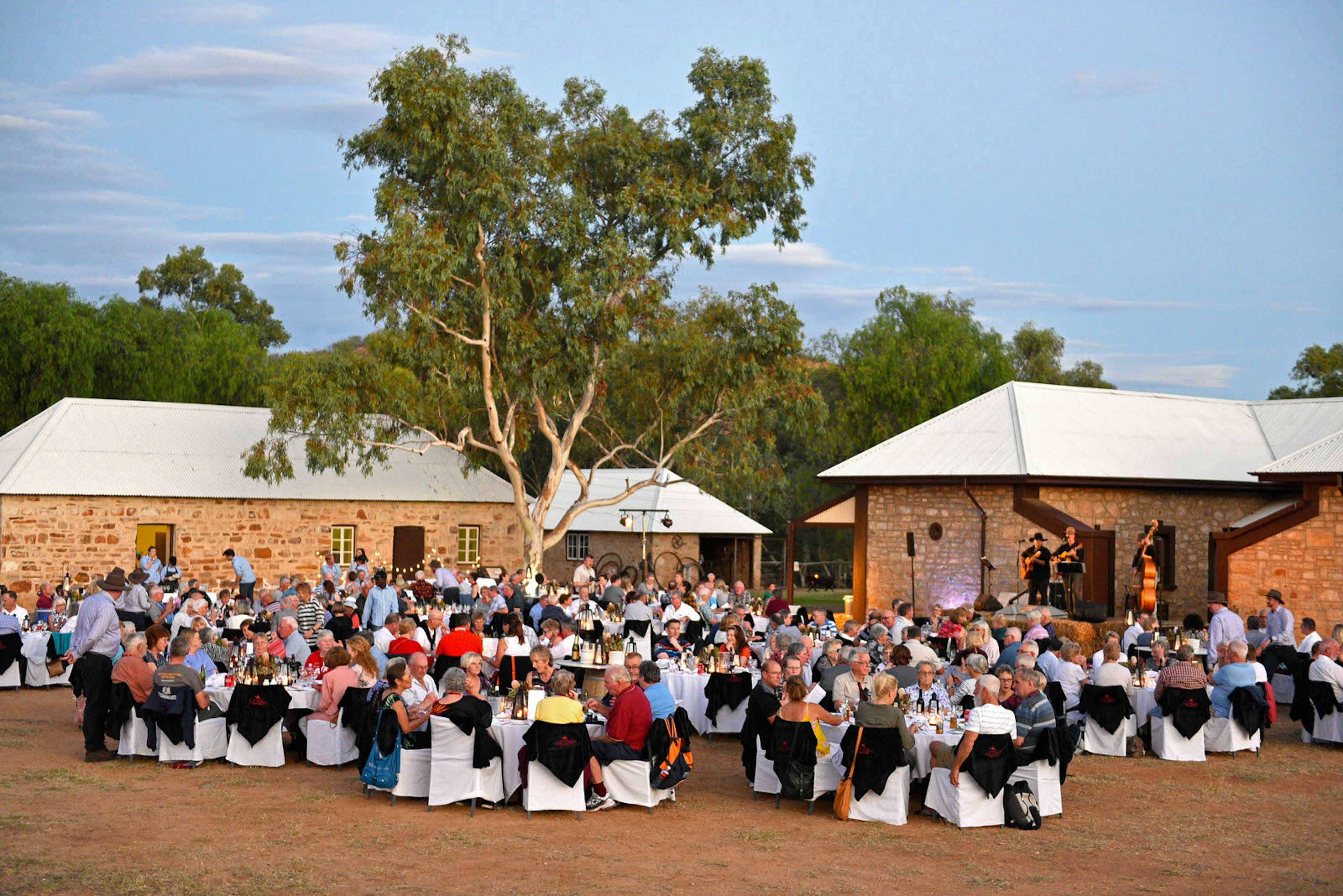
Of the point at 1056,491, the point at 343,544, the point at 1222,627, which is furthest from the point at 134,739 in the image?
the point at 343,544

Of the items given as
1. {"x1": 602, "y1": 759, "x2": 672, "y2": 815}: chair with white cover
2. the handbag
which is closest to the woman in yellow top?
{"x1": 602, "y1": 759, "x2": 672, "y2": 815}: chair with white cover

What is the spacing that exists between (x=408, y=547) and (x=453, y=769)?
65.3 ft

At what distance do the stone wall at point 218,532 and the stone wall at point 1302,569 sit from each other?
1620 centimetres

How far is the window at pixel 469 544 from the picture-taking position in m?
30.1

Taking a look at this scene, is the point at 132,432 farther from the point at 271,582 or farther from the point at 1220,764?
the point at 1220,764

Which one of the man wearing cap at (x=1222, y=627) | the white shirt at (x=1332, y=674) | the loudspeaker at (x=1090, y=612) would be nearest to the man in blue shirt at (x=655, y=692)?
the white shirt at (x=1332, y=674)

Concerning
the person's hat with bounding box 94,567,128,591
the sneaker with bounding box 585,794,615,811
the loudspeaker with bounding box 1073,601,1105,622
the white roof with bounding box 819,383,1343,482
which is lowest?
the sneaker with bounding box 585,794,615,811

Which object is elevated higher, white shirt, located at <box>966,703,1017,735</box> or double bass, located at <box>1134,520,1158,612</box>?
double bass, located at <box>1134,520,1158,612</box>

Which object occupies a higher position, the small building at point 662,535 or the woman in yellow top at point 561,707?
the small building at point 662,535

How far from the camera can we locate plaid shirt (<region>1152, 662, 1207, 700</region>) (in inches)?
470

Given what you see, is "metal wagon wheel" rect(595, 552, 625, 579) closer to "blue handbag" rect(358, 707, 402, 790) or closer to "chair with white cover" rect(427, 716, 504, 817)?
"blue handbag" rect(358, 707, 402, 790)

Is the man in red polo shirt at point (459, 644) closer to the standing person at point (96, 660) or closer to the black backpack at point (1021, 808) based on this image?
the standing person at point (96, 660)

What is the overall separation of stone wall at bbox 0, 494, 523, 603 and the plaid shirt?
18.4 metres

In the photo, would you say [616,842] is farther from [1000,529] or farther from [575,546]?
[575,546]
